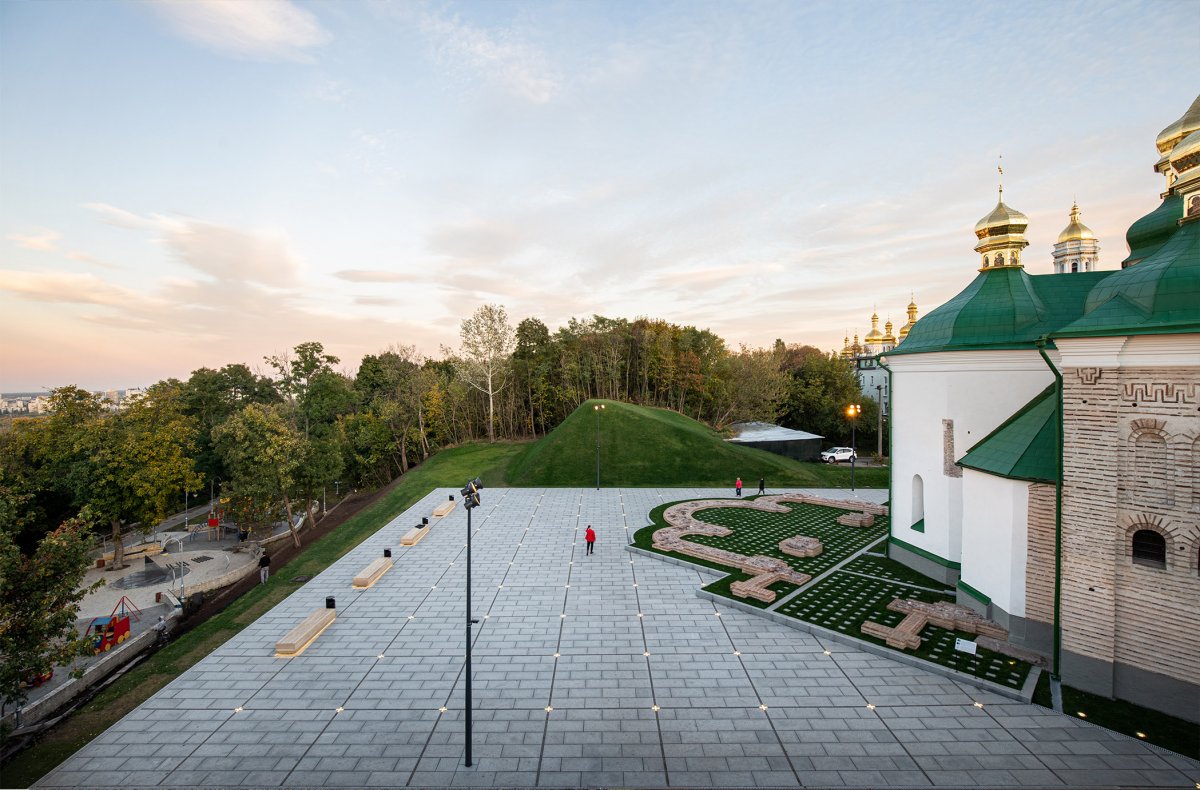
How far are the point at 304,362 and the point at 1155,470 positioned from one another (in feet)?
188

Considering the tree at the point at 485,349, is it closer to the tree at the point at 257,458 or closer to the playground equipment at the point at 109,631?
the tree at the point at 257,458

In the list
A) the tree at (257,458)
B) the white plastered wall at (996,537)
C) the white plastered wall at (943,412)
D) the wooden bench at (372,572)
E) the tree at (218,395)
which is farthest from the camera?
the tree at (218,395)

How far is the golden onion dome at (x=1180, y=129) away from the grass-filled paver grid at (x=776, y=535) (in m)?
15.5

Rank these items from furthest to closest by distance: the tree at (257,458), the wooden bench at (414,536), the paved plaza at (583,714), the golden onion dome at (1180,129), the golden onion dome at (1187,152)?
1. the tree at (257,458)
2. the wooden bench at (414,536)
3. the golden onion dome at (1180,129)
4. the golden onion dome at (1187,152)
5. the paved plaza at (583,714)

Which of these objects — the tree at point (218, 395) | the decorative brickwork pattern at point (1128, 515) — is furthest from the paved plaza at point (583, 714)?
the tree at point (218, 395)

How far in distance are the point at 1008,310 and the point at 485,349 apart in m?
42.3

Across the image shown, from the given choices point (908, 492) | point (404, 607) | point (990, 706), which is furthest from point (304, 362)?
point (990, 706)

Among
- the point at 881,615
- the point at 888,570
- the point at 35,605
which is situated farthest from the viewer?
the point at 888,570

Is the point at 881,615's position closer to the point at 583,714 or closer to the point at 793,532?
the point at 793,532

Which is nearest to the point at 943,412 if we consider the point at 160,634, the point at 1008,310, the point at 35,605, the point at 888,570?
the point at 1008,310

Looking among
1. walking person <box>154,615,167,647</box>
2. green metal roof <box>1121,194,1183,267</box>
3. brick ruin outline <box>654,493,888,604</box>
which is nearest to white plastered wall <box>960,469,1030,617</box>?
brick ruin outline <box>654,493,888,604</box>

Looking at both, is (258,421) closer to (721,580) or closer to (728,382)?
(721,580)

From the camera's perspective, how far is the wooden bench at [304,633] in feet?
43.5

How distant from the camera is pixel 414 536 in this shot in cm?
2242
